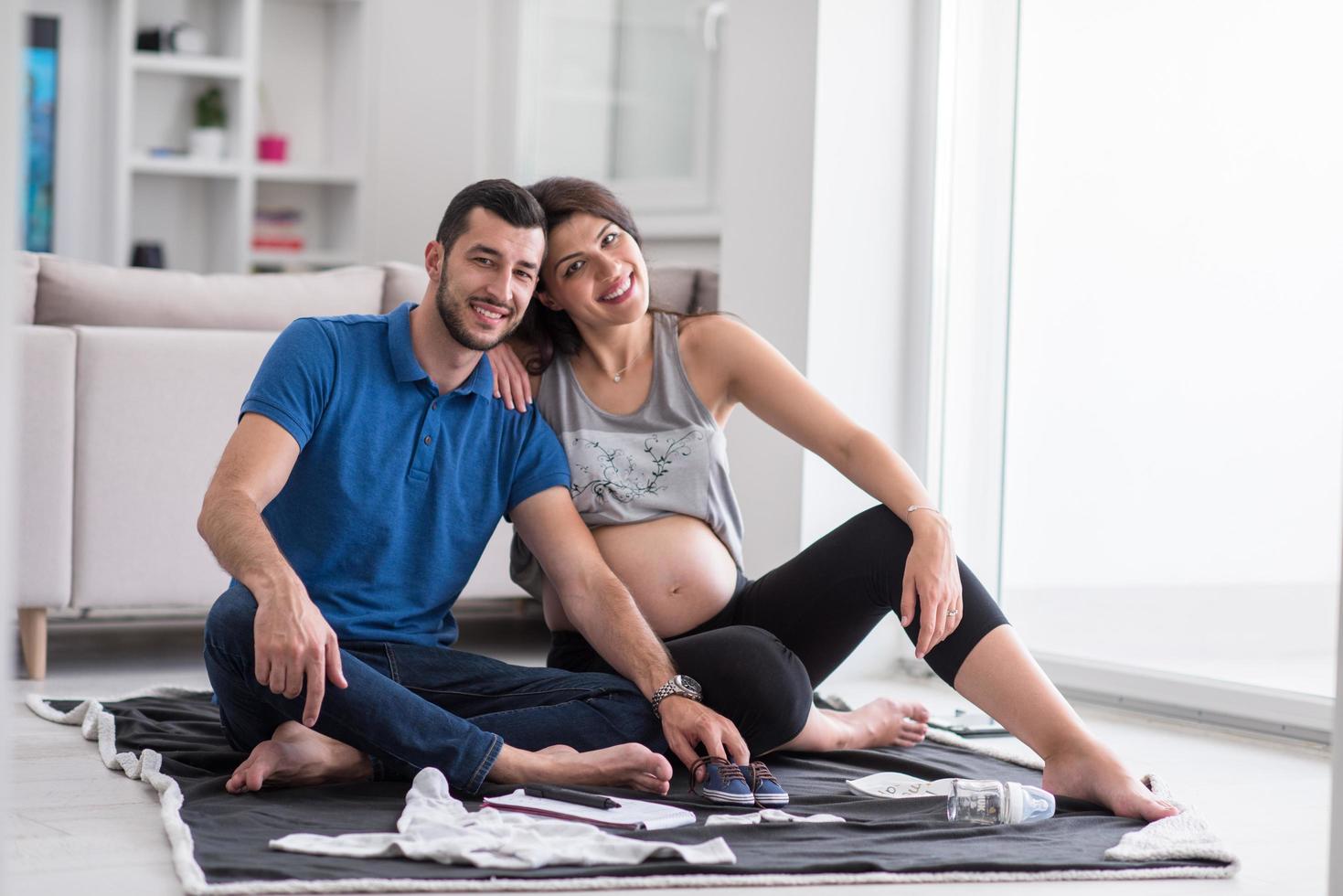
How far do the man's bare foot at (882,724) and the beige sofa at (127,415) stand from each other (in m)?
0.92

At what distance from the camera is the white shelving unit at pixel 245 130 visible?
6.43m

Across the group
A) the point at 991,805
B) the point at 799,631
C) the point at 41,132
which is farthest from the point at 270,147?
the point at 991,805

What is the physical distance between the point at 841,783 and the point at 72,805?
1.08 meters

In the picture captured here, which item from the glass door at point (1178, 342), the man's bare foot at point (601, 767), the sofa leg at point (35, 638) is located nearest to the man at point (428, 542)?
the man's bare foot at point (601, 767)

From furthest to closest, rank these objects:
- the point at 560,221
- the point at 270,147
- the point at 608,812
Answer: the point at 270,147
the point at 560,221
the point at 608,812

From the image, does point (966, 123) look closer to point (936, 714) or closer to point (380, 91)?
point (936, 714)

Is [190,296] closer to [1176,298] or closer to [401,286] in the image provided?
[401,286]

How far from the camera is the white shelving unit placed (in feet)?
21.1

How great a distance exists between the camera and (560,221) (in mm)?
2361

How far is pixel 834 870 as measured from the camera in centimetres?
180

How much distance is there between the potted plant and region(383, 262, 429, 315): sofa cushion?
3.49 meters

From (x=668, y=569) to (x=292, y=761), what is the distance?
25.1 inches

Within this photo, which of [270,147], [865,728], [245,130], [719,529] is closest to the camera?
[719,529]

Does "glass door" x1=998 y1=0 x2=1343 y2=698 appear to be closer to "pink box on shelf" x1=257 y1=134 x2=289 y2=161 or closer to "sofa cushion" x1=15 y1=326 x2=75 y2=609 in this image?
"sofa cushion" x1=15 y1=326 x2=75 y2=609
